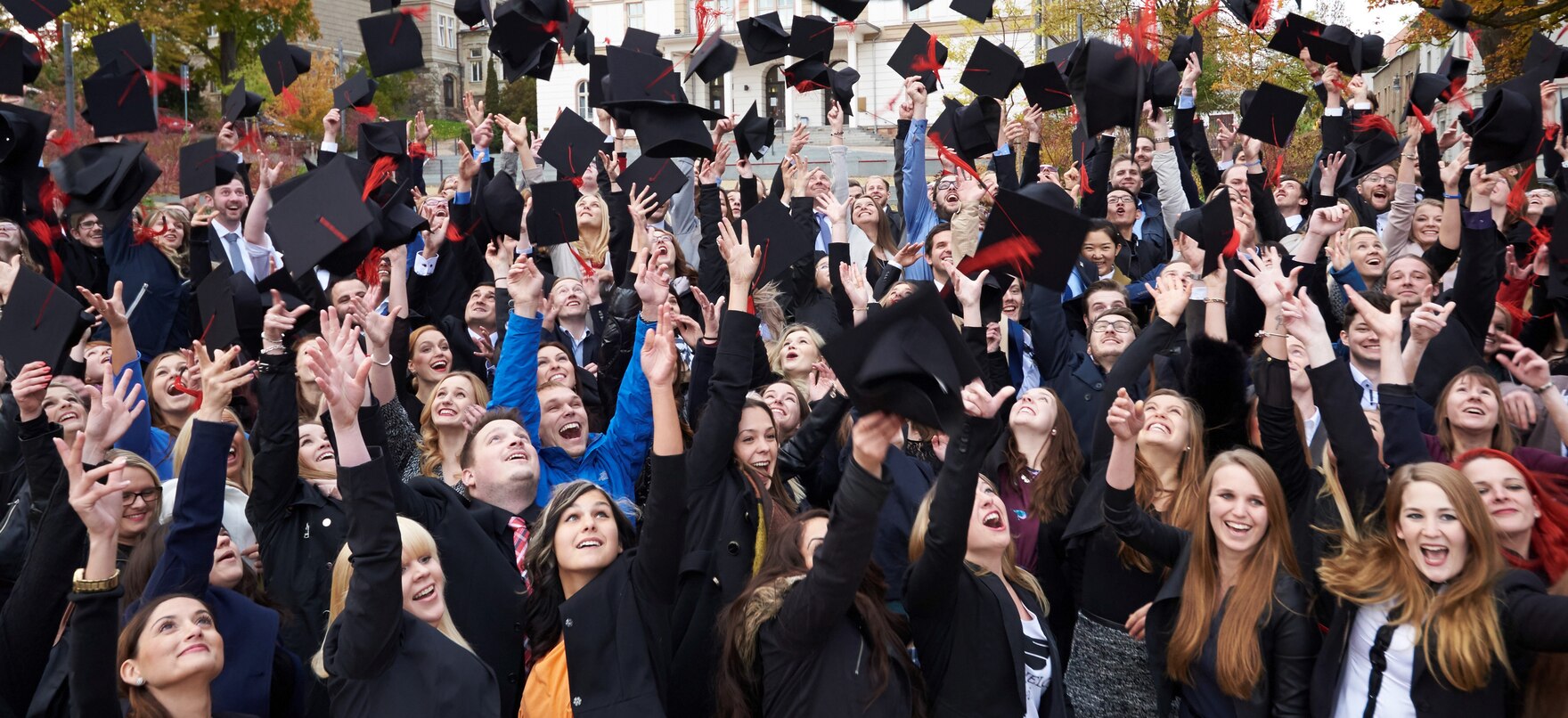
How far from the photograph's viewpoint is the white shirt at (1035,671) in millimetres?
4316

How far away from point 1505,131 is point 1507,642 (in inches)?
177

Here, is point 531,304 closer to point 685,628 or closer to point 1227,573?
point 685,628

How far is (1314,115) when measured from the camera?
28.1 m

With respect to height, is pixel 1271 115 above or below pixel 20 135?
above

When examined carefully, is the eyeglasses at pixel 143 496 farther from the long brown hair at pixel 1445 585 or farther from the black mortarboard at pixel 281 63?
the black mortarboard at pixel 281 63

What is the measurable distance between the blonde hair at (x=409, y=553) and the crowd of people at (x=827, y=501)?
0.02 meters

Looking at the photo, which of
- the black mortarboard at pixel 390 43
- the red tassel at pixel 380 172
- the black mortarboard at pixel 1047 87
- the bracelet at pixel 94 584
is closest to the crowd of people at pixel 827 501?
the bracelet at pixel 94 584

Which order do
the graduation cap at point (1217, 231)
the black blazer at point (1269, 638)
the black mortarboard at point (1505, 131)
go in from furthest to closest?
1. the black mortarboard at point (1505, 131)
2. the graduation cap at point (1217, 231)
3. the black blazer at point (1269, 638)

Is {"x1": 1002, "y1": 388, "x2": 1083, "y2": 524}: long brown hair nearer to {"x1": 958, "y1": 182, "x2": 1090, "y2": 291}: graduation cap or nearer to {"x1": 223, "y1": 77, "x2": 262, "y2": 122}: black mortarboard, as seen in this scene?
{"x1": 958, "y1": 182, "x2": 1090, "y2": 291}: graduation cap

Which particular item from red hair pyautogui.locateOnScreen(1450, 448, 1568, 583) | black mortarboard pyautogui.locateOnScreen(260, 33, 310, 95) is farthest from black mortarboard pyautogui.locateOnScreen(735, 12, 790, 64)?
red hair pyautogui.locateOnScreen(1450, 448, 1568, 583)

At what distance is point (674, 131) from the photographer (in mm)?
7742

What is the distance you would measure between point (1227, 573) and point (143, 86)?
7.83 metres

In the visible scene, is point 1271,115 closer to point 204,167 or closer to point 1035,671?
point 1035,671

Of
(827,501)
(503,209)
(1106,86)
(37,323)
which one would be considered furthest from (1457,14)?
(37,323)
